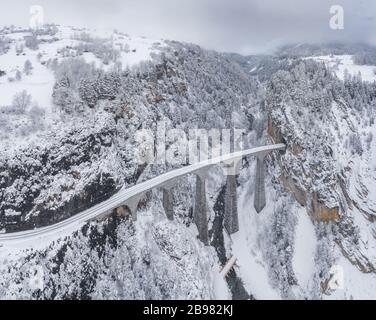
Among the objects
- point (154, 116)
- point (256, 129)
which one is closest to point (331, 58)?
point (256, 129)

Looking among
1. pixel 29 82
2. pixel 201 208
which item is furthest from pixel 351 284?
pixel 29 82

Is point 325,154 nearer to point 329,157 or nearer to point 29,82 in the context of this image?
point 329,157

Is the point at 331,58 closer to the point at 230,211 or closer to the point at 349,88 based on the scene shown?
the point at 349,88

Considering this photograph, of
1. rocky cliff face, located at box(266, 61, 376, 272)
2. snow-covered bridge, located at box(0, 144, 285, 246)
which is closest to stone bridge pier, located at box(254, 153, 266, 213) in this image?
snow-covered bridge, located at box(0, 144, 285, 246)

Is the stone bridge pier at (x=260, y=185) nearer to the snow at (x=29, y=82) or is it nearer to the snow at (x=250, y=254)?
the snow at (x=250, y=254)

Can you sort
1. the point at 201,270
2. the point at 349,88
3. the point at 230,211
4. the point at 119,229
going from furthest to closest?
the point at 349,88, the point at 230,211, the point at 201,270, the point at 119,229
